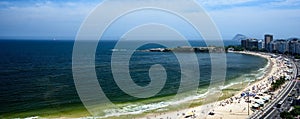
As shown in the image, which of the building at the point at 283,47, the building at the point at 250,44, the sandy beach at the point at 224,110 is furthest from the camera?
the building at the point at 250,44

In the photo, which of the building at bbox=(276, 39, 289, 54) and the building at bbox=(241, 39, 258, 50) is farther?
the building at bbox=(241, 39, 258, 50)

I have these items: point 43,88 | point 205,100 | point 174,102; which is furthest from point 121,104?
→ point 43,88

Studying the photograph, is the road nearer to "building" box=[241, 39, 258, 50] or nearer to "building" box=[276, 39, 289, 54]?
"building" box=[276, 39, 289, 54]

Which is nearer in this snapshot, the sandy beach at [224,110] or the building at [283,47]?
the sandy beach at [224,110]

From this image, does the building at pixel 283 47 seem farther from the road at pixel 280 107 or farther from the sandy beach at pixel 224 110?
the sandy beach at pixel 224 110

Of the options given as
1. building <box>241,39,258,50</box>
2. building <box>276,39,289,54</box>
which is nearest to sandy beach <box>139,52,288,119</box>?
building <box>276,39,289,54</box>

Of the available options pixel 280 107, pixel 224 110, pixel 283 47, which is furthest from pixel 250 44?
pixel 224 110

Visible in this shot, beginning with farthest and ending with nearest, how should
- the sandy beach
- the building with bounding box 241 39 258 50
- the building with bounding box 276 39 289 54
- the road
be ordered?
1. the building with bounding box 241 39 258 50
2. the building with bounding box 276 39 289 54
3. the sandy beach
4. the road

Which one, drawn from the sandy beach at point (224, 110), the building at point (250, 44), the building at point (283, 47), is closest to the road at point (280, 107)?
A: the sandy beach at point (224, 110)

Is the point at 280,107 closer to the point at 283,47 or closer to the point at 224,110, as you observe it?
the point at 224,110

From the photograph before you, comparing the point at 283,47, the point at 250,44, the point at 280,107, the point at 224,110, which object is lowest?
the point at 224,110

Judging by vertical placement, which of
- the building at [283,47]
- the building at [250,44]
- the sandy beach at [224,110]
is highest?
the building at [250,44]

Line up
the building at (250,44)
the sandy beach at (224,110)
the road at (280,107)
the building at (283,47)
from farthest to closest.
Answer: the building at (250,44), the building at (283,47), the sandy beach at (224,110), the road at (280,107)
